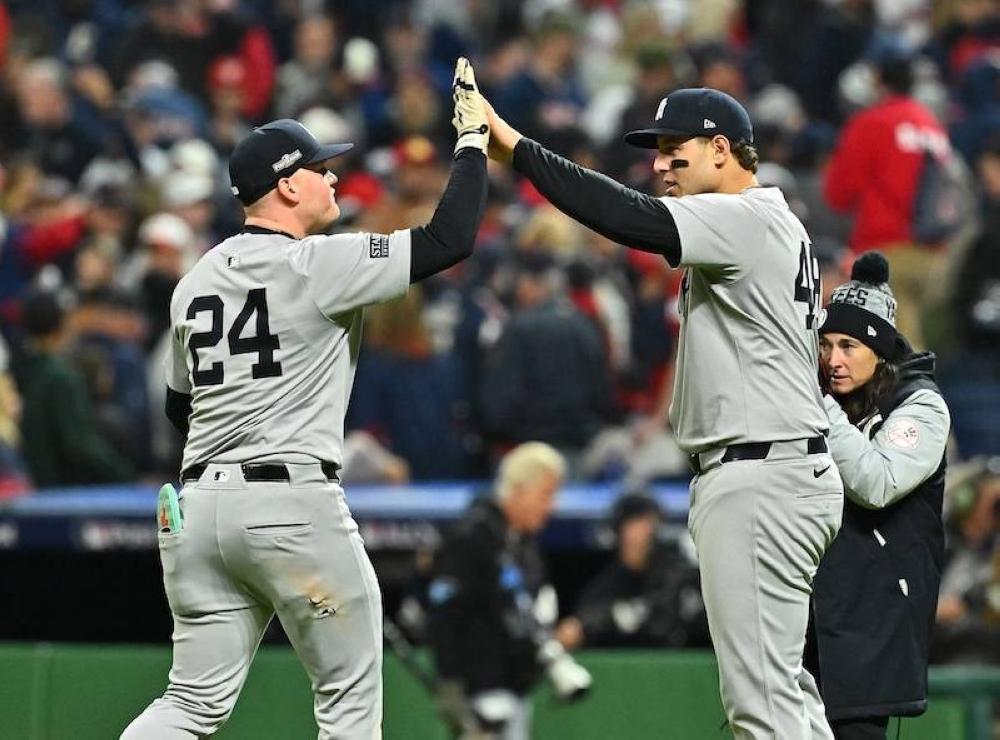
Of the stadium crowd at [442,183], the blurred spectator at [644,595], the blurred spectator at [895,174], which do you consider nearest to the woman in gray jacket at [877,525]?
the blurred spectator at [644,595]

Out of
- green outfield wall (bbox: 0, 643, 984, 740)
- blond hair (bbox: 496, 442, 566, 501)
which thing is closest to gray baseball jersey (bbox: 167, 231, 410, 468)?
green outfield wall (bbox: 0, 643, 984, 740)

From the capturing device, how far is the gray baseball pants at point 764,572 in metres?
5.02

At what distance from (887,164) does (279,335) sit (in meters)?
6.13

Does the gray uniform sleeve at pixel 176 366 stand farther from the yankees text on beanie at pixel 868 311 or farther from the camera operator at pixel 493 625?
the camera operator at pixel 493 625

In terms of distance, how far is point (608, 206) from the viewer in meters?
4.99

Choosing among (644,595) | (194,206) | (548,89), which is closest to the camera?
(644,595)

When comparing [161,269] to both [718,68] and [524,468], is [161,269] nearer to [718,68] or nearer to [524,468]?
[524,468]

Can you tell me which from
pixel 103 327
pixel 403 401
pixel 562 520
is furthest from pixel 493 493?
pixel 103 327

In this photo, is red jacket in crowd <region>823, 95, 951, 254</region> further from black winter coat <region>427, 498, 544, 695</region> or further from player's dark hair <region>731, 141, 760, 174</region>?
player's dark hair <region>731, 141, 760, 174</region>

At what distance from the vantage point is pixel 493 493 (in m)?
8.37

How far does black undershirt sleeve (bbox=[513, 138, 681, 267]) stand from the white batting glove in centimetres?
19

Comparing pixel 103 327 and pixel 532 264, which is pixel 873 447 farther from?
pixel 103 327

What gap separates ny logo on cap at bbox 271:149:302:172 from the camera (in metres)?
5.21

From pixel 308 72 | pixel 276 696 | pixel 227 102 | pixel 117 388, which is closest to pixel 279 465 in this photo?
pixel 276 696
